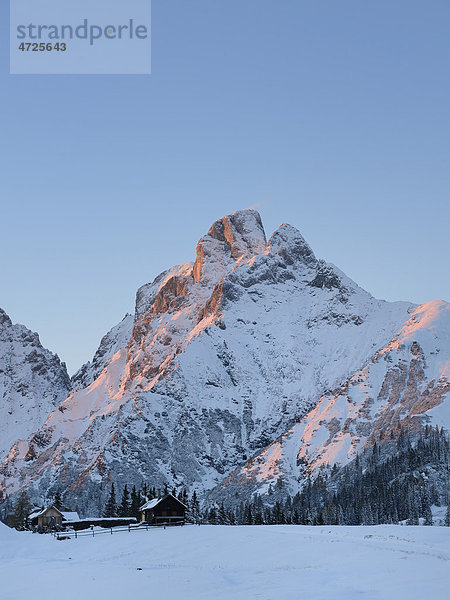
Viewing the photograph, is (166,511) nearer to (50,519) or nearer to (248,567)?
(50,519)

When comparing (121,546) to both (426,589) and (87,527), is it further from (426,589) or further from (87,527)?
(87,527)

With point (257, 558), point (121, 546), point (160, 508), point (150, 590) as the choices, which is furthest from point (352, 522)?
point (150, 590)

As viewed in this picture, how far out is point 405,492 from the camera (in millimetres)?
198125

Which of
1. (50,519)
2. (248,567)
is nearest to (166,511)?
(50,519)

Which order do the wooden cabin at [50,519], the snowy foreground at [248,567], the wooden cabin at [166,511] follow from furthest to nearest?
the wooden cabin at [50,519] < the wooden cabin at [166,511] < the snowy foreground at [248,567]

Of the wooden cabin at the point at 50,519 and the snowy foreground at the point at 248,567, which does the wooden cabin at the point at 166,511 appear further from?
the snowy foreground at the point at 248,567

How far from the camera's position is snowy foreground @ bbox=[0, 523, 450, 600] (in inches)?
1427

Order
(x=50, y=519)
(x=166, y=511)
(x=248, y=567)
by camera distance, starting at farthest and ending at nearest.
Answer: (x=50, y=519)
(x=166, y=511)
(x=248, y=567)

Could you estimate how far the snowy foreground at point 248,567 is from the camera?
36.2 meters

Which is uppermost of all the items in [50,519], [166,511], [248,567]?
[248,567]

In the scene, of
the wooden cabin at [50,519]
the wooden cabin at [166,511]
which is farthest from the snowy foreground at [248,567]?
the wooden cabin at [50,519]

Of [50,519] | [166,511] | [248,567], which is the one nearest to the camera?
[248,567]

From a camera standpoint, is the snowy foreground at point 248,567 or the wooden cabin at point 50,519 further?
the wooden cabin at point 50,519

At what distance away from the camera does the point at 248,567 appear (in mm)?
46375
